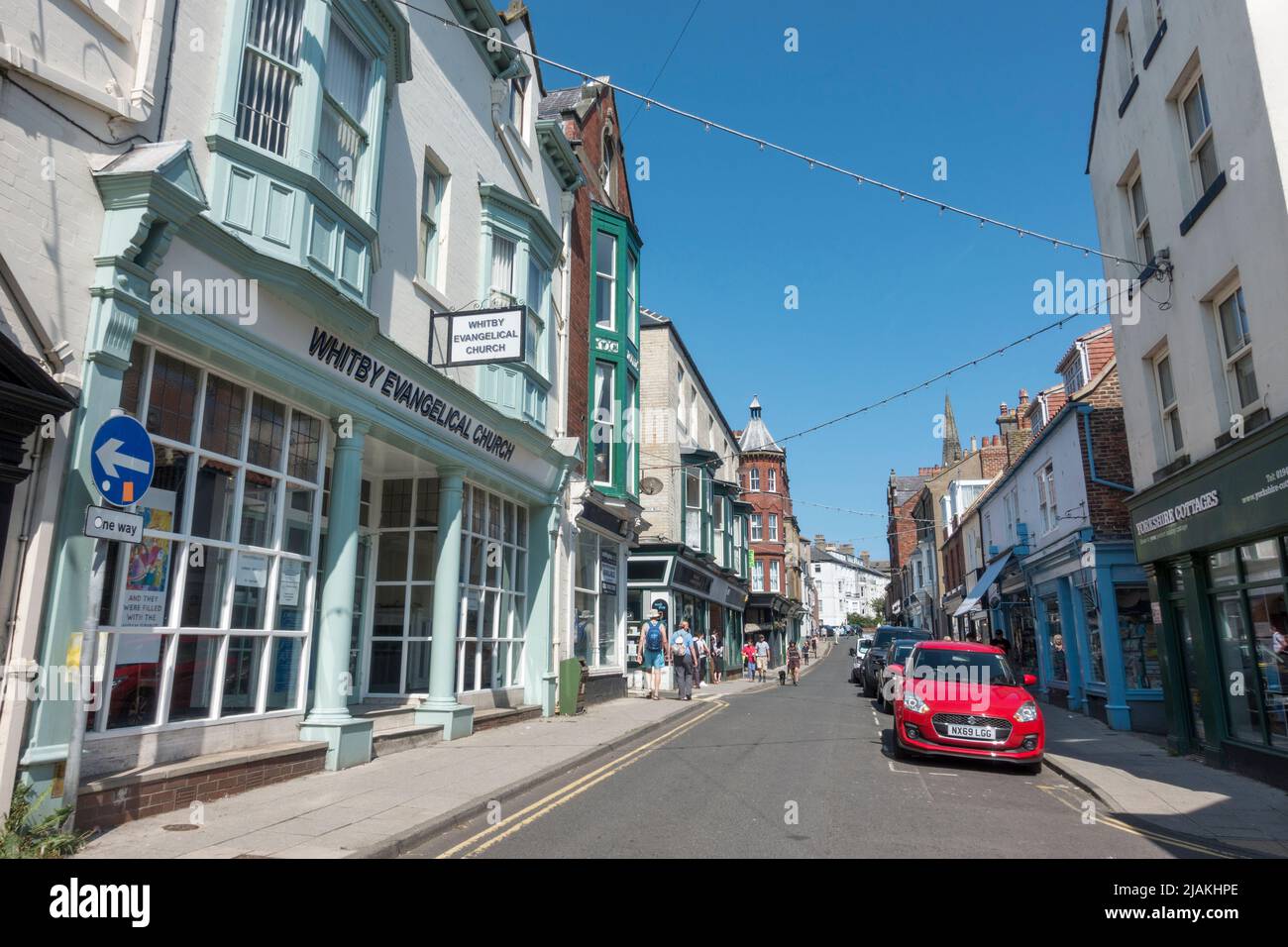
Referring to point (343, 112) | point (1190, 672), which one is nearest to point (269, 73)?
point (343, 112)

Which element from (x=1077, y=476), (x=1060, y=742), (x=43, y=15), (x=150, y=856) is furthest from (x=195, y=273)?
(x=1077, y=476)

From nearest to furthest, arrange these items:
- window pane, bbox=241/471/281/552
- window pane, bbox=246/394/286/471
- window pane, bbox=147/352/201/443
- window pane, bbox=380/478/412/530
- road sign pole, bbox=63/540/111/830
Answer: road sign pole, bbox=63/540/111/830, window pane, bbox=147/352/201/443, window pane, bbox=241/471/281/552, window pane, bbox=246/394/286/471, window pane, bbox=380/478/412/530

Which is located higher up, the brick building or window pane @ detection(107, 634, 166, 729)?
the brick building

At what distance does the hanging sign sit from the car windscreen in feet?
23.9

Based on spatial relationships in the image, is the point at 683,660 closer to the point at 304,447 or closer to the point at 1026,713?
the point at 1026,713

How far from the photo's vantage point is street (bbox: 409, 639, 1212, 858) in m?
6.30

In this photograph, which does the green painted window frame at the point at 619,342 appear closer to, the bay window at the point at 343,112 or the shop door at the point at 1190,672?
the bay window at the point at 343,112

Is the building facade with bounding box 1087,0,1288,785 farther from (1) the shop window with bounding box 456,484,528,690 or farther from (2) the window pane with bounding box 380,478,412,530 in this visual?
(2) the window pane with bounding box 380,478,412,530

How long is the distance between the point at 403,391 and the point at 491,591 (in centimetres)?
467

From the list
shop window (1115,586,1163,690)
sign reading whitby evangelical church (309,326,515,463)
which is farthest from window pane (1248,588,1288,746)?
sign reading whitby evangelical church (309,326,515,463)

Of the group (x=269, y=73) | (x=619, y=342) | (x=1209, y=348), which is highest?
(x=619, y=342)

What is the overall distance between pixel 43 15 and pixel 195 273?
208cm

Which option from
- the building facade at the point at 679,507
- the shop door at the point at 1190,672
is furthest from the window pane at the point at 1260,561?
A: the building facade at the point at 679,507

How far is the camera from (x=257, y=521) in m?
8.70
